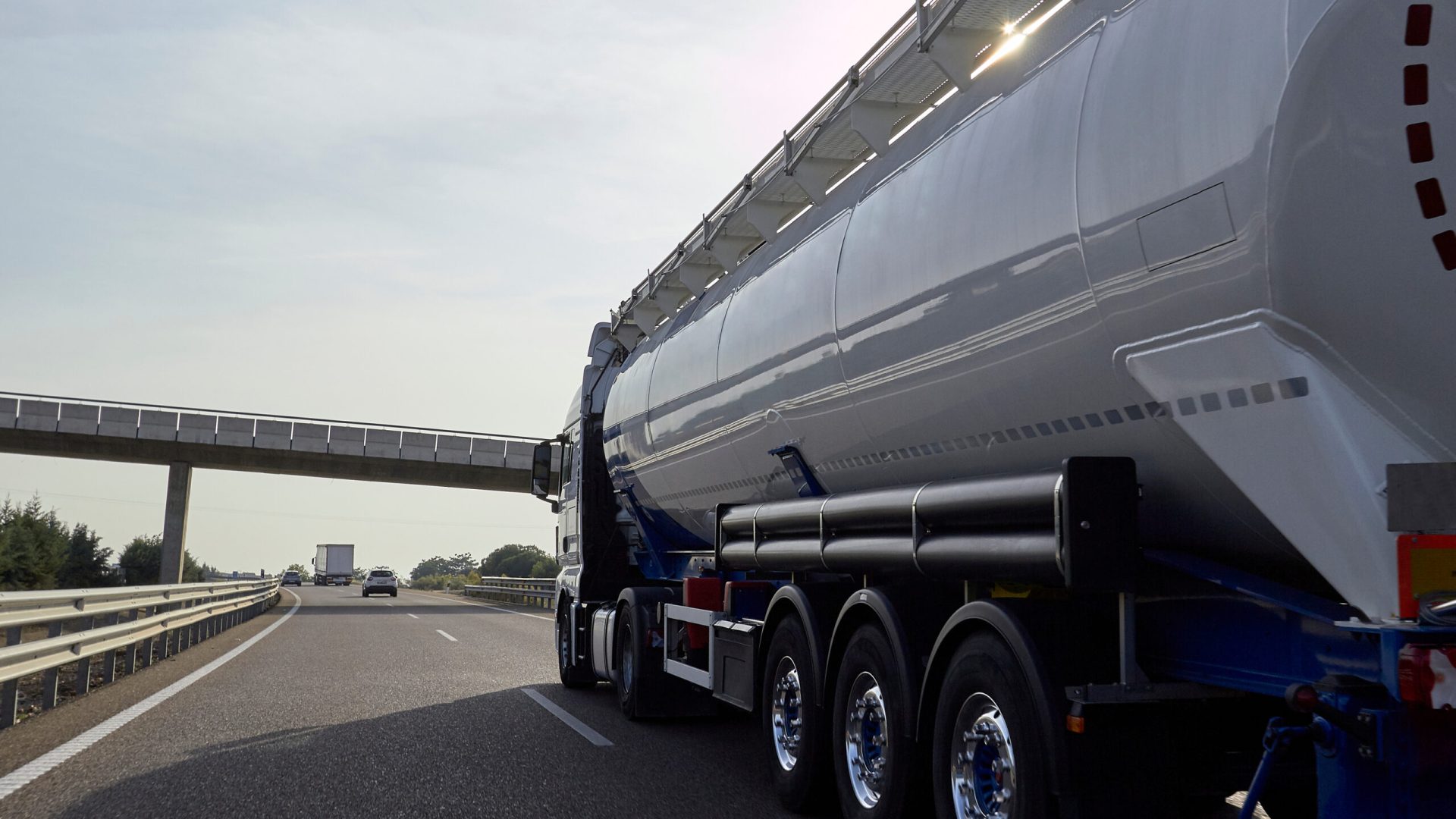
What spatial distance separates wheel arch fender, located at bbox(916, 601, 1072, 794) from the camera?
4.29m

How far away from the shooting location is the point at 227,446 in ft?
148

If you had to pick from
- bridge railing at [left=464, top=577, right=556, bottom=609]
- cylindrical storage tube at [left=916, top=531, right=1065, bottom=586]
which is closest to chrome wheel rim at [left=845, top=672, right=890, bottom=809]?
cylindrical storage tube at [left=916, top=531, right=1065, bottom=586]

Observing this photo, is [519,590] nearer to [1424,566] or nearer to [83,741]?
[83,741]

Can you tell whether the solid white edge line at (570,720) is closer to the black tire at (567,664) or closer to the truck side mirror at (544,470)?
the black tire at (567,664)

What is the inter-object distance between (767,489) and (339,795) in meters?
3.08

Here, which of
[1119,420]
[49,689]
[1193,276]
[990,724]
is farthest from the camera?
[49,689]

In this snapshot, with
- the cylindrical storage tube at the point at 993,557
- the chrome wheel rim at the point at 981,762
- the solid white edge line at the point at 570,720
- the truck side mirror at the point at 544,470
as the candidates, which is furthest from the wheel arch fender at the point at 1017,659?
the truck side mirror at the point at 544,470

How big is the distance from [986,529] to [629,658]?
622 cm

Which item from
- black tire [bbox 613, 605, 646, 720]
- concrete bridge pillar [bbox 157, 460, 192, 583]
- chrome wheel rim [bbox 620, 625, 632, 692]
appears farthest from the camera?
concrete bridge pillar [bbox 157, 460, 192, 583]

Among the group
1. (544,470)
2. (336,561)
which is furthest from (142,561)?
(544,470)

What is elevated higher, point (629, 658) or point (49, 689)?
point (629, 658)

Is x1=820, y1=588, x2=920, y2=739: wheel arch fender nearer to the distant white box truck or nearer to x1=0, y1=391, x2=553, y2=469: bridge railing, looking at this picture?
x1=0, y1=391, x2=553, y2=469: bridge railing

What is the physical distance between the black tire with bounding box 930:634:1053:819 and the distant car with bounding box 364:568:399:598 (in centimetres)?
5649

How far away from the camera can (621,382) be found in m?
12.2
